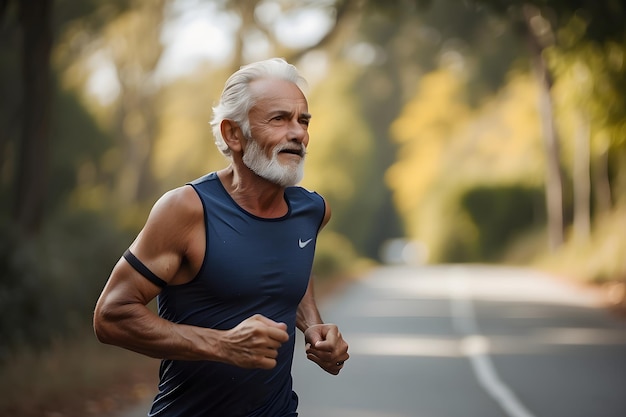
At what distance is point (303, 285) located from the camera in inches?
167

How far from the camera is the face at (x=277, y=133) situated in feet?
13.6

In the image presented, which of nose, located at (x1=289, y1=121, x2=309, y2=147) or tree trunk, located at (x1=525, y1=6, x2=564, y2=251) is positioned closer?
nose, located at (x1=289, y1=121, x2=309, y2=147)

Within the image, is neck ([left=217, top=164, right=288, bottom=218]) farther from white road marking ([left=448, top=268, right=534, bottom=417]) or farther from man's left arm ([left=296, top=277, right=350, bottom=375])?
white road marking ([left=448, top=268, right=534, bottom=417])

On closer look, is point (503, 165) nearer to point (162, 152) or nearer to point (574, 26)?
point (162, 152)

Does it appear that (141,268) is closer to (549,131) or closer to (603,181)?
(603,181)

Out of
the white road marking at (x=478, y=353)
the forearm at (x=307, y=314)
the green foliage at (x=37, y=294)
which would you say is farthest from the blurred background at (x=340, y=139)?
the forearm at (x=307, y=314)

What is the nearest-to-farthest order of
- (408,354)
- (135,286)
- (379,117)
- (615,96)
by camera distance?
(135,286) < (408,354) < (615,96) < (379,117)

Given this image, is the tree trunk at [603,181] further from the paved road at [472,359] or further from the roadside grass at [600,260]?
the paved road at [472,359]

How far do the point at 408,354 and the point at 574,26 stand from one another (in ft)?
17.7

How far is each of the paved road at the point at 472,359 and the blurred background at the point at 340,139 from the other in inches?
86.5

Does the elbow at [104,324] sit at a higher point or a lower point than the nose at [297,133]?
lower

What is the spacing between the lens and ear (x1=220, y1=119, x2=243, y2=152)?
13.8ft

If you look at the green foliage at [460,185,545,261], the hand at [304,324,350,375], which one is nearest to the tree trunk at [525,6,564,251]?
the green foliage at [460,185,545,261]

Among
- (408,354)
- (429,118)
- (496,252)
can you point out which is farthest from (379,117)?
(408,354)
